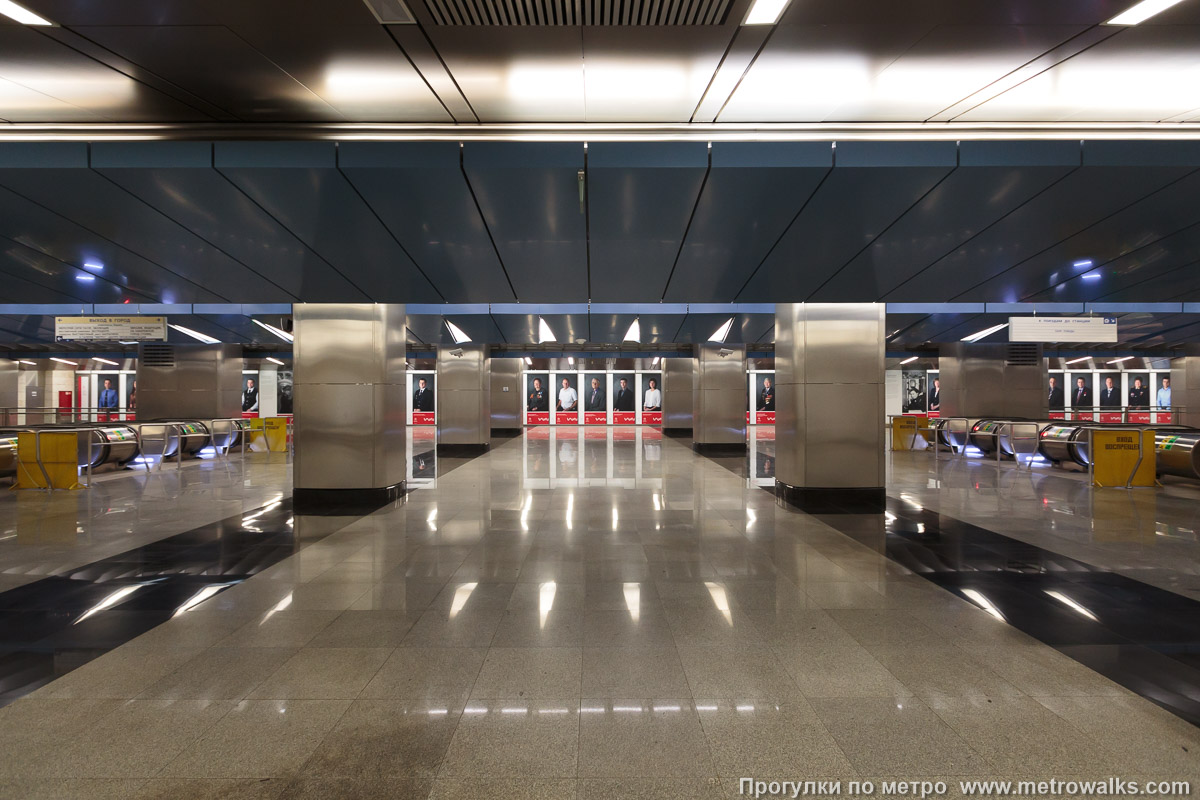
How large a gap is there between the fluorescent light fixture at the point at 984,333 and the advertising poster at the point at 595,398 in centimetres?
2095

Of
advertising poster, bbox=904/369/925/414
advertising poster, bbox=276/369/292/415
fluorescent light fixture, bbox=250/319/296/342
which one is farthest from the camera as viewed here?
advertising poster, bbox=276/369/292/415

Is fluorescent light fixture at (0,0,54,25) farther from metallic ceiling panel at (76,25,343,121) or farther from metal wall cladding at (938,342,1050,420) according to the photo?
metal wall cladding at (938,342,1050,420)

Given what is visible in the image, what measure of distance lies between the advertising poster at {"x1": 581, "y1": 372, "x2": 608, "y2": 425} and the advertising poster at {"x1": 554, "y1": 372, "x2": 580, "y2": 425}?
53 cm

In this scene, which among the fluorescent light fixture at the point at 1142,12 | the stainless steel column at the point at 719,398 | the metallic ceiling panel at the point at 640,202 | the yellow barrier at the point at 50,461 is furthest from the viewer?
the stainless steel column at the point at 719,398

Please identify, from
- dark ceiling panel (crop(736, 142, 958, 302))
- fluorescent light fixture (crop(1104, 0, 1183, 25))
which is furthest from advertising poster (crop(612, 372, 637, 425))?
fluorescent light fixture (crop(1104, 0, 1183, 25))

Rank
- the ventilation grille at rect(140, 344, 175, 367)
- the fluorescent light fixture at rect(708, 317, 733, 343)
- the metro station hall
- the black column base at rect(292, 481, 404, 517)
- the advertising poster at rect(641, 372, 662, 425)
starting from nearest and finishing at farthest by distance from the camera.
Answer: the metro station hall → the black column base at rect(292, 481, 404, 517) → the fluorescent light fixture at rect(708, 317, 733, 343) → the ventilation grille at rect(140, 344, 175, 367) → the advertising poster at rect(641, 372, 662, 425)

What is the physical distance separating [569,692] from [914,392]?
114 feet

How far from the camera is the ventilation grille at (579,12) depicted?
3.66 metres

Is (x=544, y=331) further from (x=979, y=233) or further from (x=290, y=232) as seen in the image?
(x=979, y=233)

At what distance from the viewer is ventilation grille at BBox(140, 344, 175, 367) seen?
21078mm

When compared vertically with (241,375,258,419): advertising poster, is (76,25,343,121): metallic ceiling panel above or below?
above

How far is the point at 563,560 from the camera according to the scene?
642cm

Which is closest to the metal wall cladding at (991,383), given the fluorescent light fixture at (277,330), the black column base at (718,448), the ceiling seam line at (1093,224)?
the black column base at (718,448)

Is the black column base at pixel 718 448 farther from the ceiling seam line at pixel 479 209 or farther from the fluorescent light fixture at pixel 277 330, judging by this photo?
the fluorescent light fixture at pixel 277 330
